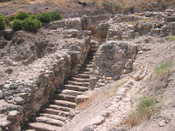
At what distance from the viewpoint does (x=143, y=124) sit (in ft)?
15.7

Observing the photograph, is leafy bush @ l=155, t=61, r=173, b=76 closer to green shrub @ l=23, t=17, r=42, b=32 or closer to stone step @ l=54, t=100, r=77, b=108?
stone step @ l=54, t=100, r=77, b=108

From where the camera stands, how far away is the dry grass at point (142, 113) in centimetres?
496

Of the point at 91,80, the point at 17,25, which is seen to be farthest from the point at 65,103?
the point at 17,25

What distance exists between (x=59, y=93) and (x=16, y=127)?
2712mm

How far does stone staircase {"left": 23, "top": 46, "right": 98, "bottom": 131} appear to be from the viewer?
862 centimetres

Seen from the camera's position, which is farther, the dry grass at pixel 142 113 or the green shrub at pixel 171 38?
the green shrub at pixel 171 38

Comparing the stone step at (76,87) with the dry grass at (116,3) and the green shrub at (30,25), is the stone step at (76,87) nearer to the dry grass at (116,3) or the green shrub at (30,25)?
the green shrub at (30,25)

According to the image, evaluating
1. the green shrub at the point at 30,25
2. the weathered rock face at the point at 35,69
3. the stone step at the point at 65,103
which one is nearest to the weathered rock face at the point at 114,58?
the stone step at the point at 65,103

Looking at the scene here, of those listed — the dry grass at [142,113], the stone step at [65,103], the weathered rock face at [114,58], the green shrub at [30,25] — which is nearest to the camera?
the dry grass at [142,113]

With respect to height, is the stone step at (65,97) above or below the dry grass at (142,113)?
below

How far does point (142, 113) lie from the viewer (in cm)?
506

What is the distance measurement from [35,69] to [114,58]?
9.85 ft

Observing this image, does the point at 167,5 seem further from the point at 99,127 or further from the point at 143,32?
the point at 99,127

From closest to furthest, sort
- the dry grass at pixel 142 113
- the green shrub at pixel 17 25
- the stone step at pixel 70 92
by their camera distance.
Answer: the dry grass at pixel 142 113 < the stone step at pixel 70 92 < the green shrub at pixel 17 25
